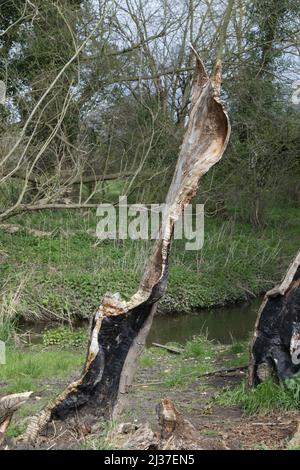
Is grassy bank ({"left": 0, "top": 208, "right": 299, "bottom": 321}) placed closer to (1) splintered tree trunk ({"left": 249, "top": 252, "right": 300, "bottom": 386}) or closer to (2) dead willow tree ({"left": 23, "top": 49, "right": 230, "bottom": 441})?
(2) dead willow tree ({"left": 23, "top": 49, "right": 230, "bottom": 441})

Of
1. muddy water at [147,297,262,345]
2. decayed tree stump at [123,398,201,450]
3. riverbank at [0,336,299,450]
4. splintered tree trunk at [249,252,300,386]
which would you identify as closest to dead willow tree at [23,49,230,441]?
riverbank at [0,336,299,450]

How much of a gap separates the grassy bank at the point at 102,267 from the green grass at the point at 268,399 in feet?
20.7

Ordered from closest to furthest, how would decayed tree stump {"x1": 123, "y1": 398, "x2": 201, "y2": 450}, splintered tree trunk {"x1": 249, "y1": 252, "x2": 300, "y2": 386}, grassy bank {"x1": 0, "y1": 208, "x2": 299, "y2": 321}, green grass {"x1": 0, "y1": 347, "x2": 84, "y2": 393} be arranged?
decayed tree stump {"x1": 123, "y1": 398, "x2": 201, "y2": 450}
splintered tree trunk {"x1": 249, "y1": 252, "x2": 300, "y2": 386}
green grass {"x1": 0, "y1": 347, "x2": 84, "y2": 393}
grassy bank {"x1": 0, "y1": 208, "x2": 299, "y2": 321}

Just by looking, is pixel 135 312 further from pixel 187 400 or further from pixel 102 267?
pixel 102 267

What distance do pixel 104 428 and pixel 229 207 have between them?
46.6 ft

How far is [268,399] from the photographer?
4.96 m

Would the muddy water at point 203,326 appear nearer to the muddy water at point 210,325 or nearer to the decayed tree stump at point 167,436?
the muddy water at point 210,325

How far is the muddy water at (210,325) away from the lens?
11.7 metres

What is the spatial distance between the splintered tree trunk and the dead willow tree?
0.85 m

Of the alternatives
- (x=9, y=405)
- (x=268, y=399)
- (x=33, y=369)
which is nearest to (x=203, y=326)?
(x=33, y=369)

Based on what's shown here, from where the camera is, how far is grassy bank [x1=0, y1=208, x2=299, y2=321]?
12.3 metres

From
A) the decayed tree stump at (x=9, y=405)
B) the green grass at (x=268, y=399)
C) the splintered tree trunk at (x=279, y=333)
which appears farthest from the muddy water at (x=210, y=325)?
the decayed tree stump at (x=9, y=405)

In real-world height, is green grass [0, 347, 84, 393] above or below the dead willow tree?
below

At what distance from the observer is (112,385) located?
491 centimetres
